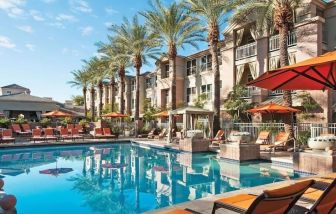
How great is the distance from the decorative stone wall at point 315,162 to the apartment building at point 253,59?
32.9ft

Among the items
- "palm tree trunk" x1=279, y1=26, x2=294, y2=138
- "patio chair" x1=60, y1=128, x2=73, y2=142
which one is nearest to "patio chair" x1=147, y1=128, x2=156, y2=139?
"patio chair" x1=60, y1=128, x2=73, y2=142

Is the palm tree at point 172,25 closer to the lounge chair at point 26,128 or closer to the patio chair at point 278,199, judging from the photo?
the lounge chair at point 26,128

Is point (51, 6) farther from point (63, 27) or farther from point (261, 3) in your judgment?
point (261, 3)

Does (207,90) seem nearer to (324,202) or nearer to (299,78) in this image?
(299,78)

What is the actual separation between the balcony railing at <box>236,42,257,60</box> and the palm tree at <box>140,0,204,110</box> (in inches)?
144

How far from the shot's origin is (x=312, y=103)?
20250 millimetres

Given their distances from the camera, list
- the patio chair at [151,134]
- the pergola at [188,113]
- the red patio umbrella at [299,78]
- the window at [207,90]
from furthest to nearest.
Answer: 1. the window at [207,90]
2. the patio chair at [151,134]
3. the pergola at [188,113]
4. the red patio umbrella at [299,78]

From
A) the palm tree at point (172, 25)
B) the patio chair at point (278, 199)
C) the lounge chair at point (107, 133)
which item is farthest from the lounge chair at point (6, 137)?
the patio chair at point (278, 199)

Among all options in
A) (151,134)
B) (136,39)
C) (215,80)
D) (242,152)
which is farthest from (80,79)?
(242,152)

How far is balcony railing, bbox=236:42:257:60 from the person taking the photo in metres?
25.9

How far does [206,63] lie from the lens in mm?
33156

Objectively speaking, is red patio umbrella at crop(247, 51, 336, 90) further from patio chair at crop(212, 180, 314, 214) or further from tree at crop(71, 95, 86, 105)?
tree at crop(71, 95, 86, 105)

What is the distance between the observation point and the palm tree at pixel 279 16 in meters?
18.1

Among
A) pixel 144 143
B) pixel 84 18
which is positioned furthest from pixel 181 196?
pixel 84 18
